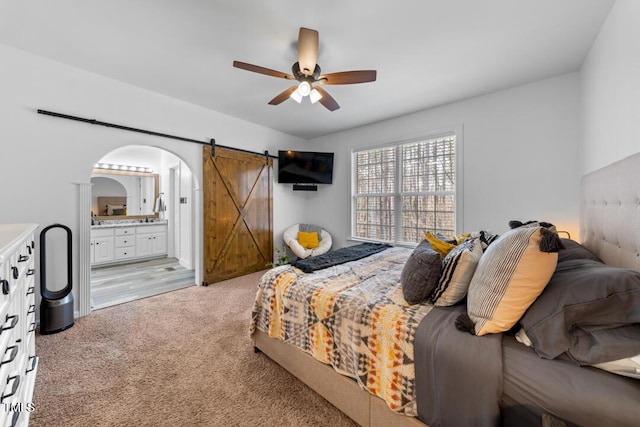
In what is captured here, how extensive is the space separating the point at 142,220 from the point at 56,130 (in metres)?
3.52

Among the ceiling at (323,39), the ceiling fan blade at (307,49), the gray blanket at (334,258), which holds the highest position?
the ceiling at (323,39)

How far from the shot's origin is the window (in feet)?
11.8

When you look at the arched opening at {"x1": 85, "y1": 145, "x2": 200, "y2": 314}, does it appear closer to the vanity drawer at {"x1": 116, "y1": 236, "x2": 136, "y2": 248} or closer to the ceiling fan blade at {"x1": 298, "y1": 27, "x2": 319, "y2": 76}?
the vanity drawer at {"x1": 116, "y1": 236, "x2": 136, "y2": 248}

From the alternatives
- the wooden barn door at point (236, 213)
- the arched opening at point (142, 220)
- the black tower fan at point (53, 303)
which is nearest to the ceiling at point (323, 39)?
the wooden barn door at point (236, 213)

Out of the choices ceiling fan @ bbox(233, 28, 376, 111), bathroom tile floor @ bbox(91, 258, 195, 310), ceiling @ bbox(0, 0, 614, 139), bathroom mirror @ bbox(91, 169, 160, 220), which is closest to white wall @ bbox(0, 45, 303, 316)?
ceiling @ bbox(0, 0, 614, 139)

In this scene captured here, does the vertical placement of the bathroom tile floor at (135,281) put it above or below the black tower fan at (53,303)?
Answer: below

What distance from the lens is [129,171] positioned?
218 inches

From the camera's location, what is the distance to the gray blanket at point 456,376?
3.17ft

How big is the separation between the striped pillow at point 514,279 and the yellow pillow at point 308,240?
357 centimetres

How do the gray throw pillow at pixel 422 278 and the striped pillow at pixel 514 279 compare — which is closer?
the striped pillow at pixel 514 279

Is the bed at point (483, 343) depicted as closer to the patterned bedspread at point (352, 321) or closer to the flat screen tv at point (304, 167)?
the patterned bedspread at point (352, 321)

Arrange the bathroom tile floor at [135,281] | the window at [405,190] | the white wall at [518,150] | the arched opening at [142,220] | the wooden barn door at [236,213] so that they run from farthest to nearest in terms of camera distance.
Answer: the arched opening at [142,220] → the wooden barn door at [236,213] → the window at [405,190] → the bathroom tile floor at [135,281] → the white wall at [518,150]

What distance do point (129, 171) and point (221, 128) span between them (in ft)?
10.5

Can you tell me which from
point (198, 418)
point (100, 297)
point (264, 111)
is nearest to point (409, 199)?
point (264, 111)
